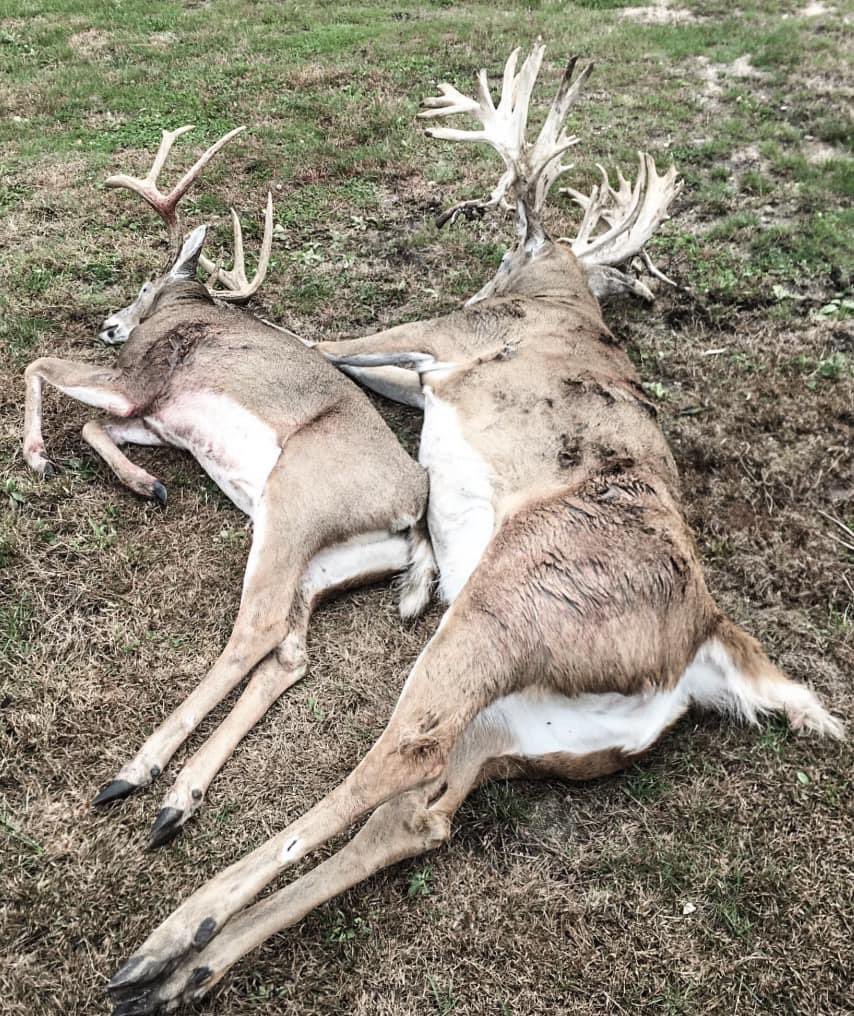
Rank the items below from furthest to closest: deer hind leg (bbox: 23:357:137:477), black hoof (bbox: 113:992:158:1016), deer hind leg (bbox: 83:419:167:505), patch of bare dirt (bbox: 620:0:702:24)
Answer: patch of bare dirt (bbox: 620:0:702:24), deer hind leg (bbox: 23:357:137:477), deer hind leg (bbox: 83:419:167:505), black hoof (bbox: 113:992:158:1016)

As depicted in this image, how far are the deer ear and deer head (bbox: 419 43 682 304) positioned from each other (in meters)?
1.51

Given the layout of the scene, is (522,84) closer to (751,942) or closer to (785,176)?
(785,176)

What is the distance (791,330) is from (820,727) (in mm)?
3216

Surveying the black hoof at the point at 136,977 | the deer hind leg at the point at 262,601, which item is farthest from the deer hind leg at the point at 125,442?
the black hoof at the point at 136,977

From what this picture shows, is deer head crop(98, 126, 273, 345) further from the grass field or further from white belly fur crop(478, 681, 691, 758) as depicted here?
white belly fur crop(478, 681, 691, 758)

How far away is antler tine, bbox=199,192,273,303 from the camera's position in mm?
5121

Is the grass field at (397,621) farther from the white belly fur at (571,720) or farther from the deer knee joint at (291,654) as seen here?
the white belly fur at (571,720)

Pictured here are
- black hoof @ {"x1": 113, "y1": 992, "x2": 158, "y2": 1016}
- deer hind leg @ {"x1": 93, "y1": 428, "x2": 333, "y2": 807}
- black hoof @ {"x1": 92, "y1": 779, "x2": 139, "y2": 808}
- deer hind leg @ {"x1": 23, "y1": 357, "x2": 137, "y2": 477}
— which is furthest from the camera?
deer hind leg @ {"x1": 23, "y1": 357, "x2": 137, "y2": 477}

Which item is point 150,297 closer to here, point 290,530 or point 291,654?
point 290,530

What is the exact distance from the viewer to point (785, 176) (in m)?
7.38

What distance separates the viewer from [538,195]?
539 cm

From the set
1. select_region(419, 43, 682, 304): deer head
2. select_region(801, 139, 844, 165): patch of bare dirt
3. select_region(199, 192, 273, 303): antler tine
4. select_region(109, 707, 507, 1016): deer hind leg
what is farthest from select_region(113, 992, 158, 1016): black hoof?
select_region(801, 139, 844, 165): patch of bare dirt

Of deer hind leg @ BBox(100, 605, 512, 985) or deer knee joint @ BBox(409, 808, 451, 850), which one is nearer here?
deer hind leg @ BBox(100, 605, 512, 985)

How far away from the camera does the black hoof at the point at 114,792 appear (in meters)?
2.94
